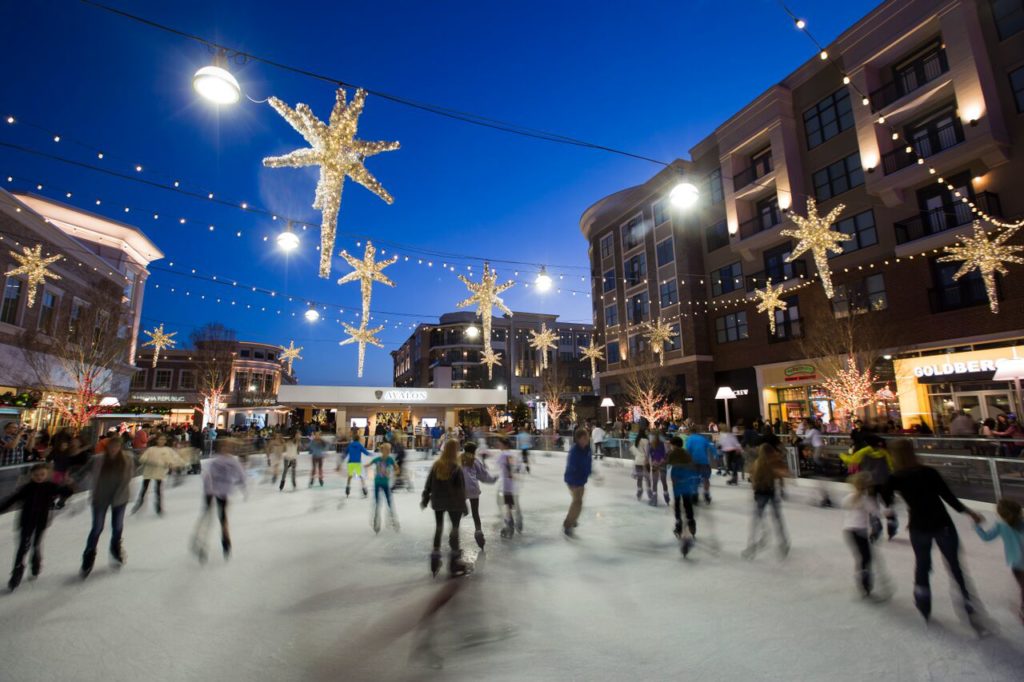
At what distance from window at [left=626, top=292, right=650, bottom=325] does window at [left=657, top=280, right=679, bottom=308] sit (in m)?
1.37

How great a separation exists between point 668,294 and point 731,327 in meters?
5.41

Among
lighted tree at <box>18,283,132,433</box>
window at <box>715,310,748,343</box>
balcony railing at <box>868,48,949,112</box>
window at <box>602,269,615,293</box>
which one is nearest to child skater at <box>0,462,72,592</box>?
lighted tree at <box>18,283,132,433</box>

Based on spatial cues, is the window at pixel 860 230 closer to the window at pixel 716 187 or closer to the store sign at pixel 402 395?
the window at pixel 716 187

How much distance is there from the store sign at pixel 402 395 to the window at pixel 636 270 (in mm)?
17387

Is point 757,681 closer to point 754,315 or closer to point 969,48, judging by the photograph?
point 969,48

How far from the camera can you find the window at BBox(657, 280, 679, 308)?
3168cm

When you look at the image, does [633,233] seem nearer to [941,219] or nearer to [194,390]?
[941,219]

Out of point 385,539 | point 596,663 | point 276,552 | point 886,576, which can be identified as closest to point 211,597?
point 276,552

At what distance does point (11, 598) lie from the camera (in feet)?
17.0

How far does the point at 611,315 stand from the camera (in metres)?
38.3

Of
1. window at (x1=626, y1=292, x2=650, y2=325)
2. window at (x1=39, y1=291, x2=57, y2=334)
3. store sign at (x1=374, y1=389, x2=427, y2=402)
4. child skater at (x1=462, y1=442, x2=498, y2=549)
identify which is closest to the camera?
child skater at (x1=462, y1=442, x2=498, y2=549)

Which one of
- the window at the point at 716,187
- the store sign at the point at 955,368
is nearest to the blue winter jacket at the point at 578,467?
the store sign at the point at 955,368

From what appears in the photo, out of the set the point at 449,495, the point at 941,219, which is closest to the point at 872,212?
the point at 941,219

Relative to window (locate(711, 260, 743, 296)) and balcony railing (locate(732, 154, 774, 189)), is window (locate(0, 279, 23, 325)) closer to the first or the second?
window (locate(711, 260, 743, 296))
